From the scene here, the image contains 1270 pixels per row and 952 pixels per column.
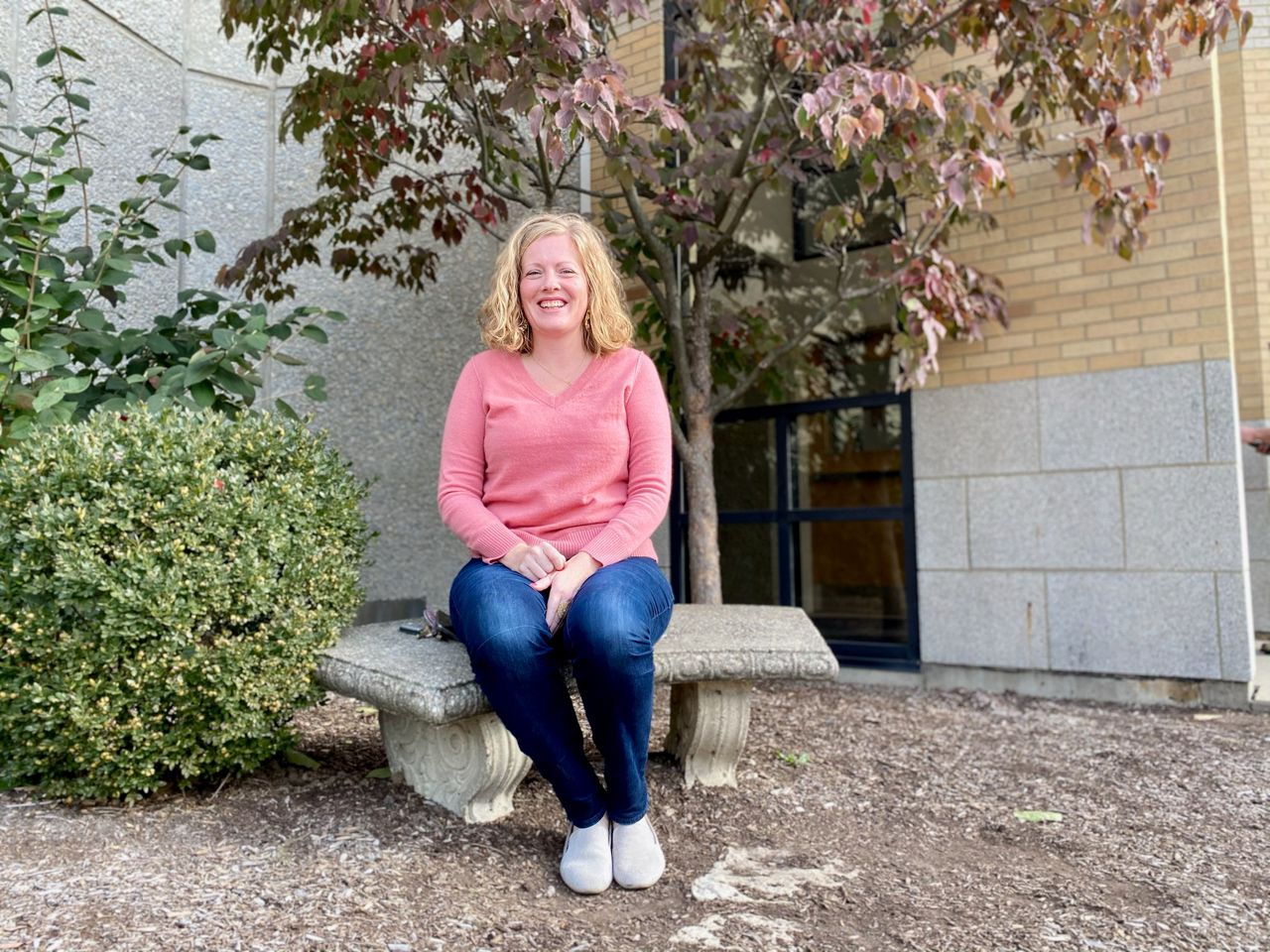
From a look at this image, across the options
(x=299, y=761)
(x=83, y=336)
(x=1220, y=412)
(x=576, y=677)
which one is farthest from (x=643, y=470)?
(x=1220, y=412)

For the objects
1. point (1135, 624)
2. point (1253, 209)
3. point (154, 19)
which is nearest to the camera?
point (1135, 624)

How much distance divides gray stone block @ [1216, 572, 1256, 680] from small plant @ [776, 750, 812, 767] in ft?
6.29

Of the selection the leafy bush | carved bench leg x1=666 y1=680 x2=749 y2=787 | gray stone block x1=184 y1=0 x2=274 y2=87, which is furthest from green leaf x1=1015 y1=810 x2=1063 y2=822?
gray stone block x1=184 y1=0 x2=274 y2=87

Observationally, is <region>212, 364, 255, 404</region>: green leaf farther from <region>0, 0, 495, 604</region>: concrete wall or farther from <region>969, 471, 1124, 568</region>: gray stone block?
<region>969, 471, 1124, 568</region>: gray stone block

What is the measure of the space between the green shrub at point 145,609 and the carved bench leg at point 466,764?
32 cm

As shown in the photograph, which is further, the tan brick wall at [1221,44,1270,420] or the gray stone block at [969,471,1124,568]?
the tan brick wall at [1221,44,1270,420]

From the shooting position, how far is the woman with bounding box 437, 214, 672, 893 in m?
2.10

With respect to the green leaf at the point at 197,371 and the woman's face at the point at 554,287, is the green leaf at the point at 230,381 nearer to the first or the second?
the green leaf at the point at 197,371

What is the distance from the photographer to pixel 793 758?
3117mm

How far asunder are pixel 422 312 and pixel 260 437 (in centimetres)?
307

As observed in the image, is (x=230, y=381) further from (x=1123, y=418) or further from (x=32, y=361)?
(x=1123, y=418)

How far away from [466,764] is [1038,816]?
157 cm

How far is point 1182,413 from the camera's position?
3955 mm

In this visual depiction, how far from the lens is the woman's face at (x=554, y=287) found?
2.49 meters
